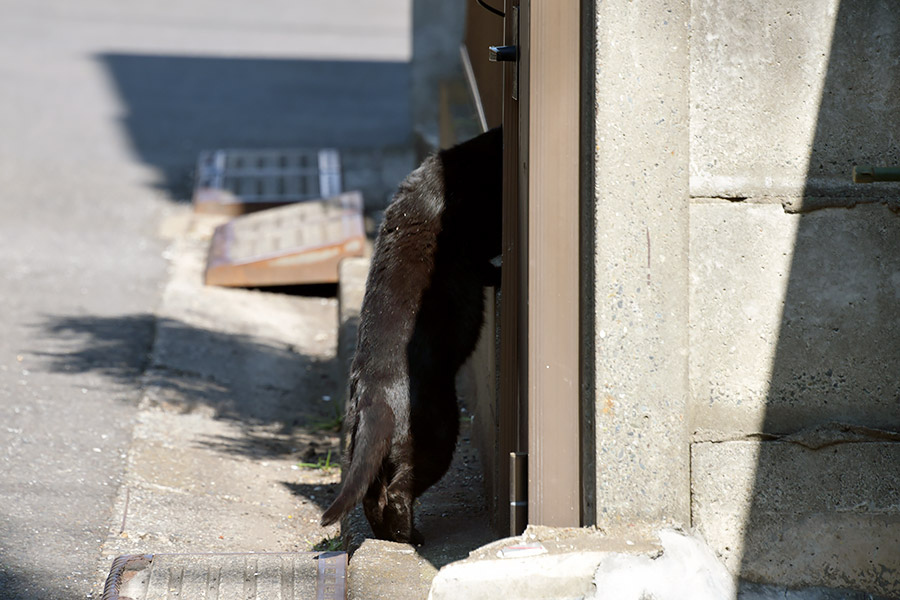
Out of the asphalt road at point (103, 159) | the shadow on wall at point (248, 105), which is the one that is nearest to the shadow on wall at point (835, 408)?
the asphalt road at point (103, 159)

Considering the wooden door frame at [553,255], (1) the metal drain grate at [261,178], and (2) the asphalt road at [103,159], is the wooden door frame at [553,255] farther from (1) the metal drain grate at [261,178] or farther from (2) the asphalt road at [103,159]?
(1) the metal drain grate at [261,178]

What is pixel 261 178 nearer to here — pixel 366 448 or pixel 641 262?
pixel 366 448

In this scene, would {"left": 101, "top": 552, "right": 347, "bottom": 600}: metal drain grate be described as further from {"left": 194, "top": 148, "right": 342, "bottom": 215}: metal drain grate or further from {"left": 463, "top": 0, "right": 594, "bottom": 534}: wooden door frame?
{"left": 194, "top": 148, "right": 342, "bottom": 215}: metal drain grate

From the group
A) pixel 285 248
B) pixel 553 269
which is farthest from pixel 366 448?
pixel 285 248

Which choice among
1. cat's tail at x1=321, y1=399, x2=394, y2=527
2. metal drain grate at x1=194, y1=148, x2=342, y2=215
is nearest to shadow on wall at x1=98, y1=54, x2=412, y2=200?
metal drain grate at x1=194, y1=148, x2=342, y2=215

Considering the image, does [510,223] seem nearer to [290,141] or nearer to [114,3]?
[290,141]

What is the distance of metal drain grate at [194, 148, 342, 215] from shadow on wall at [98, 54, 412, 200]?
0.39m

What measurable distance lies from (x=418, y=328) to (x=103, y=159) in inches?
321

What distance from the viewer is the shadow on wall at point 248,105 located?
1161 centimetres

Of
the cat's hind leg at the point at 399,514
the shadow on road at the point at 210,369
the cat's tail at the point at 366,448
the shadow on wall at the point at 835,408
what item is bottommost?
the shadow on road at the point at 210,369

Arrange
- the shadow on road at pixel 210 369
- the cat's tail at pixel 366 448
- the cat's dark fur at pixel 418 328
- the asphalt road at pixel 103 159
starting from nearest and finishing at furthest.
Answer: the cat's tail at pixel 366 448 < the cat's dark fur at pixel 418 328 < the asphalt road at pixel 103 159 < the shadow on road at pixel 210 369

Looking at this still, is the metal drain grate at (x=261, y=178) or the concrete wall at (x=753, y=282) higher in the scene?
the concrete wall at (x=753, y=282)

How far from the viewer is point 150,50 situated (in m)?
16.4

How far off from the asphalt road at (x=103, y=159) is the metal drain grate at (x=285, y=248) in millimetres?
569
